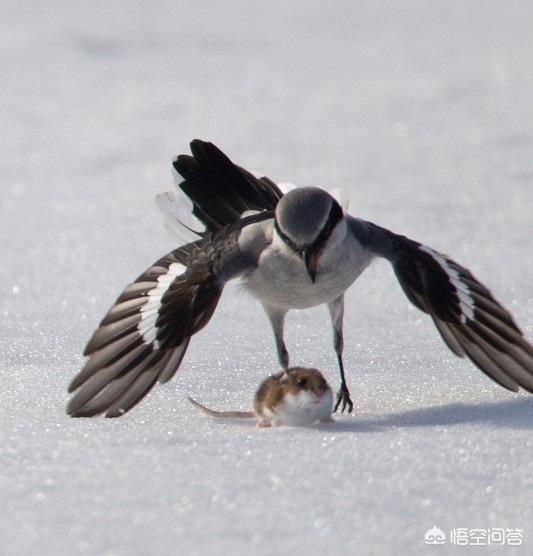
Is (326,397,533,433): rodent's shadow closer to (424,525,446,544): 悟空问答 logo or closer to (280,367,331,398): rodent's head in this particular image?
(280,367,331,398): rodent's head

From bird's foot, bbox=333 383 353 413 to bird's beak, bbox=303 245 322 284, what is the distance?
46cm

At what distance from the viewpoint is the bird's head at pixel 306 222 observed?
4430 mm

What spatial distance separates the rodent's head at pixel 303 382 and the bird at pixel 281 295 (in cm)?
24

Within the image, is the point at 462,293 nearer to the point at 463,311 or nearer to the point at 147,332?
the point at 463,311

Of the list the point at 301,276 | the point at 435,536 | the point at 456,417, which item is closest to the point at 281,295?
the point at 301,276

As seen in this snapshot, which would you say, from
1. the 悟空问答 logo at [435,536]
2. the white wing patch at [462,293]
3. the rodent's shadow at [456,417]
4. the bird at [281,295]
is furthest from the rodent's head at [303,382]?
the 悟空问答 logo at [435,536]

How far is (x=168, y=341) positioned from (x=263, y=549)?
1.38 metres

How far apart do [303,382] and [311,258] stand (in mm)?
431

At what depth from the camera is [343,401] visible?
463 cm

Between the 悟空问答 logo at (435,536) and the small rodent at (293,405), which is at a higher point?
the small rodent at (293,405)

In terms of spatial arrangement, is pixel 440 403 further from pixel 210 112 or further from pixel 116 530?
pixel 210 112

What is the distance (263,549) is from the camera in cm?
297

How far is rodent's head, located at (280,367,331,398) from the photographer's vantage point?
13.8 ft

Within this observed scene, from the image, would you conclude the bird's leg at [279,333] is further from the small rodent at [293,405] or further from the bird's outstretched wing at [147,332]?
the small rodent at [293,405]
